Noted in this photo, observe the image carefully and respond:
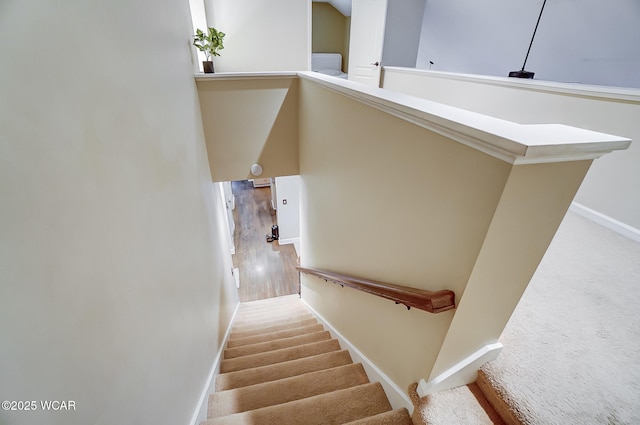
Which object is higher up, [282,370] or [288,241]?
[282,370]

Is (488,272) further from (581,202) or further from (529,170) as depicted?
(581,202)

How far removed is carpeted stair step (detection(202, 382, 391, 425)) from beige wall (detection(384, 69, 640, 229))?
6.76ft

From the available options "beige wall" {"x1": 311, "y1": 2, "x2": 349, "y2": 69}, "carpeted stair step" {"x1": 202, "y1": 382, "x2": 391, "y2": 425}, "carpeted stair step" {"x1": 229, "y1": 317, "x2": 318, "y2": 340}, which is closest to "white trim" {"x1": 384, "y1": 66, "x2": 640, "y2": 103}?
"carpeted stair step" {"x1": 202, "y1": 382, "x2": 391, "y2": 425}

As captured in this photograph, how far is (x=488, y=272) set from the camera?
0.92 metres

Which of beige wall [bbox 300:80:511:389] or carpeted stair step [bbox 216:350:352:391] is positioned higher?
beige wall [bbox 300:80:511:389]

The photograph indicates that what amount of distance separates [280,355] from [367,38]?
162 inches

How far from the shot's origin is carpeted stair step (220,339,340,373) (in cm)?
232

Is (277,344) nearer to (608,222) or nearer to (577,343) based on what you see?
(577,343)

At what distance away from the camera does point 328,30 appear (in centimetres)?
Answer: 738

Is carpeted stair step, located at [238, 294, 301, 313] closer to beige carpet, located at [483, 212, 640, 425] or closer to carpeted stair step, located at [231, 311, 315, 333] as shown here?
carpeted stair step, located at [231, 311, 315, 333]

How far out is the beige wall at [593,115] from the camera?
1.83 meters

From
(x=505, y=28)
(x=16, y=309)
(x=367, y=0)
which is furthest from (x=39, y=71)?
(x=505, y=28)

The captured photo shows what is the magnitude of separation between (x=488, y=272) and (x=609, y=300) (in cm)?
119

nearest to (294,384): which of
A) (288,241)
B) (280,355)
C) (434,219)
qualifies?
(280,355)
